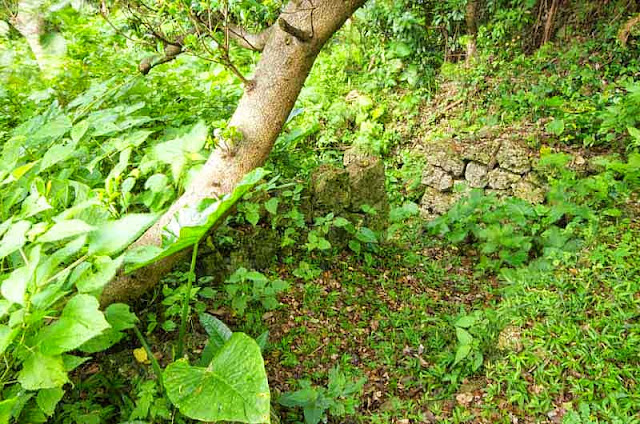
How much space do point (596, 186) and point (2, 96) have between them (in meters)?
4.20

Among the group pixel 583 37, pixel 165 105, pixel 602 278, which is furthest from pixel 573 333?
pixel 583 37

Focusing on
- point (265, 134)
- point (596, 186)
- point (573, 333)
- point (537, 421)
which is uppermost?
point (265, 134)

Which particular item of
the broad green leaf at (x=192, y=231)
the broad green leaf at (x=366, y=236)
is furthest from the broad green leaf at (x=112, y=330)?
the broad green leaf at (x=366, y=236)

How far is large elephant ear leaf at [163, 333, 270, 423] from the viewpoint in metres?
1.37

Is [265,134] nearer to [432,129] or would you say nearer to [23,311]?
[23,311]

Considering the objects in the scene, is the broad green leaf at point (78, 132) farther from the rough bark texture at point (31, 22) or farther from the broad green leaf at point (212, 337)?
the broad green leaf at point (212, 337)

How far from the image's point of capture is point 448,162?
499 centimetres

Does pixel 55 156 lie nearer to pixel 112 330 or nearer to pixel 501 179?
pixel 112 330

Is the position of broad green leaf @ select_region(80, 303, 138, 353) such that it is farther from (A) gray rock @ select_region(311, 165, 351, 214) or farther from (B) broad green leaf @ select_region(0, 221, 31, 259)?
(A) gray rock @ select_region(311, 165, 351, 214)

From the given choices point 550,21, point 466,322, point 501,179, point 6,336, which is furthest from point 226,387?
point 550,21

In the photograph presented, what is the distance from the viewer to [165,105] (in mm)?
3197

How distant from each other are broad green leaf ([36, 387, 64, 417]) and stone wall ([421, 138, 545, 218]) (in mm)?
3844

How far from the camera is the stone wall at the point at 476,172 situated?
4.47 metres

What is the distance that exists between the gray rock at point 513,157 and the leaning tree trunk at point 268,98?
10.1ft
